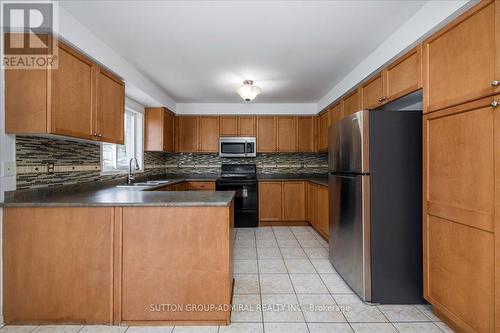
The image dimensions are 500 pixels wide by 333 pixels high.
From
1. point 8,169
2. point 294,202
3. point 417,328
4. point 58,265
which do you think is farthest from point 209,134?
point 417,328

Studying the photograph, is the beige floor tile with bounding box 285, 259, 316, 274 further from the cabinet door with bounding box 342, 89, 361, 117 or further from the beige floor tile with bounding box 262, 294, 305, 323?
the cabinet door with bounding box 342, 89, 361, 117

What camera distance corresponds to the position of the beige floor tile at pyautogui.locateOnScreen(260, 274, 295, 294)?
7.09ft

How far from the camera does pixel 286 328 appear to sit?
169 cm

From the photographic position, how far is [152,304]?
1697mm

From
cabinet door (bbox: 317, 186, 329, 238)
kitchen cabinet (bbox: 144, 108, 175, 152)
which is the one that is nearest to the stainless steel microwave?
kitchen cabinet (bbox: 144, 108, 175, 152)

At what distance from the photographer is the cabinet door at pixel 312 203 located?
12.7ft

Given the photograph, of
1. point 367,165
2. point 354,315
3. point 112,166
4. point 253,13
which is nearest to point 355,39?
point 253,13

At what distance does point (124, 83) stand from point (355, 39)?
2469 millimetres

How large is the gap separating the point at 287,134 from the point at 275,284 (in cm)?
296

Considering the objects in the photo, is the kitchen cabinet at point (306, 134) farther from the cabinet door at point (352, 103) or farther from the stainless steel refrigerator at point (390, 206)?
the stainless steel refrigerator at point (390, 206)

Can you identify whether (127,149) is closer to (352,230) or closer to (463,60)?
(352,230)

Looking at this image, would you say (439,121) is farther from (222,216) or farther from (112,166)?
(112,166)

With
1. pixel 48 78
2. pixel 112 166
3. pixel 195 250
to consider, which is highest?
pixel 48 78

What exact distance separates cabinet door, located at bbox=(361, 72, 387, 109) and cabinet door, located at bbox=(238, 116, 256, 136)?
2234 mm
